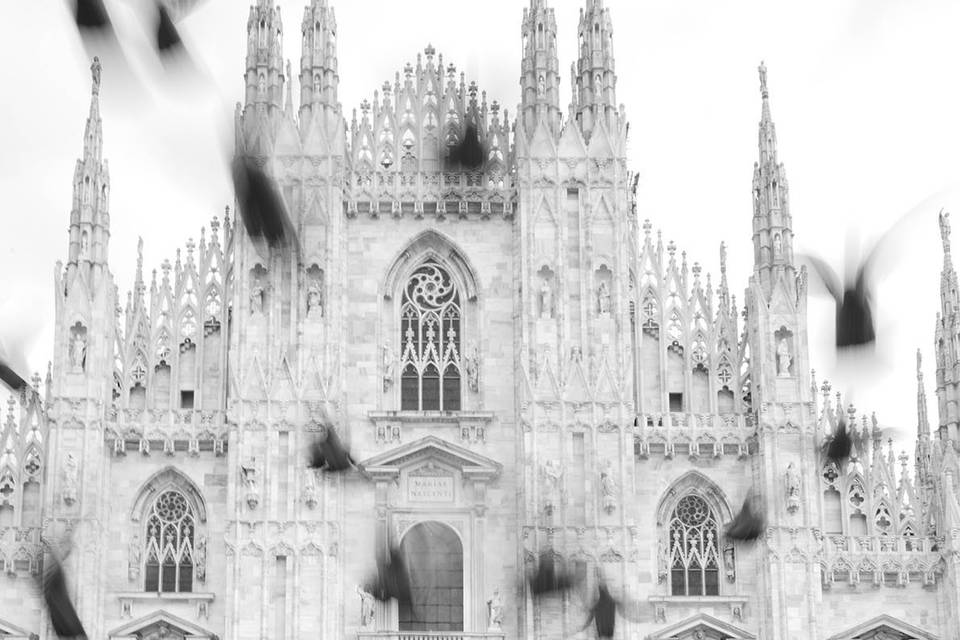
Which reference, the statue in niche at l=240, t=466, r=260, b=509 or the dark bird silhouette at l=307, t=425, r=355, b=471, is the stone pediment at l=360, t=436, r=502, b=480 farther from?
the statue in niche at l=240, t=466, r=260, b=509

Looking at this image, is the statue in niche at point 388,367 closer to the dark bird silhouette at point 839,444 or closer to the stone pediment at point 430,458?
the stone pediment at point 430,458

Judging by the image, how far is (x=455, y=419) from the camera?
27.3m

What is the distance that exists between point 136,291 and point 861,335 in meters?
25.1

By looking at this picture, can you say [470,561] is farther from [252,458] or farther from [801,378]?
[801,378]

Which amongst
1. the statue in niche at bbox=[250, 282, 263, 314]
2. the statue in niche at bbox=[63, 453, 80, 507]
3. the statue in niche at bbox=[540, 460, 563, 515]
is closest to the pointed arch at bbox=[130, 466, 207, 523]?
the statue in niche at bbox=[63, 453, 80, 507]

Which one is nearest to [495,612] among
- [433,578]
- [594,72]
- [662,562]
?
[433,578]

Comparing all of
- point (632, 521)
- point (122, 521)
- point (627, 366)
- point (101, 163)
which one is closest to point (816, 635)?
point (632, 521)

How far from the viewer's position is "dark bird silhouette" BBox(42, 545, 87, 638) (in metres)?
25.2

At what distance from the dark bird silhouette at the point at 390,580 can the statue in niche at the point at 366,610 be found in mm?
88

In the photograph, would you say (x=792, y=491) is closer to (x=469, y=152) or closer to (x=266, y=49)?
(x=266, y=49)

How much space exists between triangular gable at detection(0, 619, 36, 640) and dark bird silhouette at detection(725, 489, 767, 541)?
503 inches

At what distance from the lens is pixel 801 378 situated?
27.2 meters

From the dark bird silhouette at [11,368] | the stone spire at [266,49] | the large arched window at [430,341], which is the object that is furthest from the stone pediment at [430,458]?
the dark bird silhouette at [11,368]

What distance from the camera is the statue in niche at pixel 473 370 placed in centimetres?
2769
